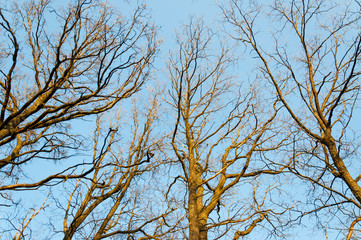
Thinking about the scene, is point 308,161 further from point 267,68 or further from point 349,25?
point 349,25

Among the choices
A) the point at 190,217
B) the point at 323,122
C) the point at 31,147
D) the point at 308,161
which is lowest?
the point at 190,217

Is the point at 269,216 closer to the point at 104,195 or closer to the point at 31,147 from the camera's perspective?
the point at 104,195

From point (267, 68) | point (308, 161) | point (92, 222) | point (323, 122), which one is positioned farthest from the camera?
point (92, 222)

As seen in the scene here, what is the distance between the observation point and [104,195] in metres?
8.36

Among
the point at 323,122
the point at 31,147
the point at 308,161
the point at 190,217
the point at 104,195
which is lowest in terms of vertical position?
the point at 190,217

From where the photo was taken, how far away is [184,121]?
7156 mm

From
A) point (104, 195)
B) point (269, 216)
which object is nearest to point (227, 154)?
point (269, 216)

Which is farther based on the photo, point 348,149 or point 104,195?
point 104,195

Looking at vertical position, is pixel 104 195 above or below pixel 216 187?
above

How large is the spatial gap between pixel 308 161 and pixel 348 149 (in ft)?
3.12

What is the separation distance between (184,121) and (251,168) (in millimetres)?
1970

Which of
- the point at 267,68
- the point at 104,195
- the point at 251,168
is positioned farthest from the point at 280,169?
the point at 104,195

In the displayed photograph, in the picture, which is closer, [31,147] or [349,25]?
[349,25]

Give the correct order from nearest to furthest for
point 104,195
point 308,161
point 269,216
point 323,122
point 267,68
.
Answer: point 323,122 < point 308,161 < point 267,68 < point 269,216 < point 104,195
